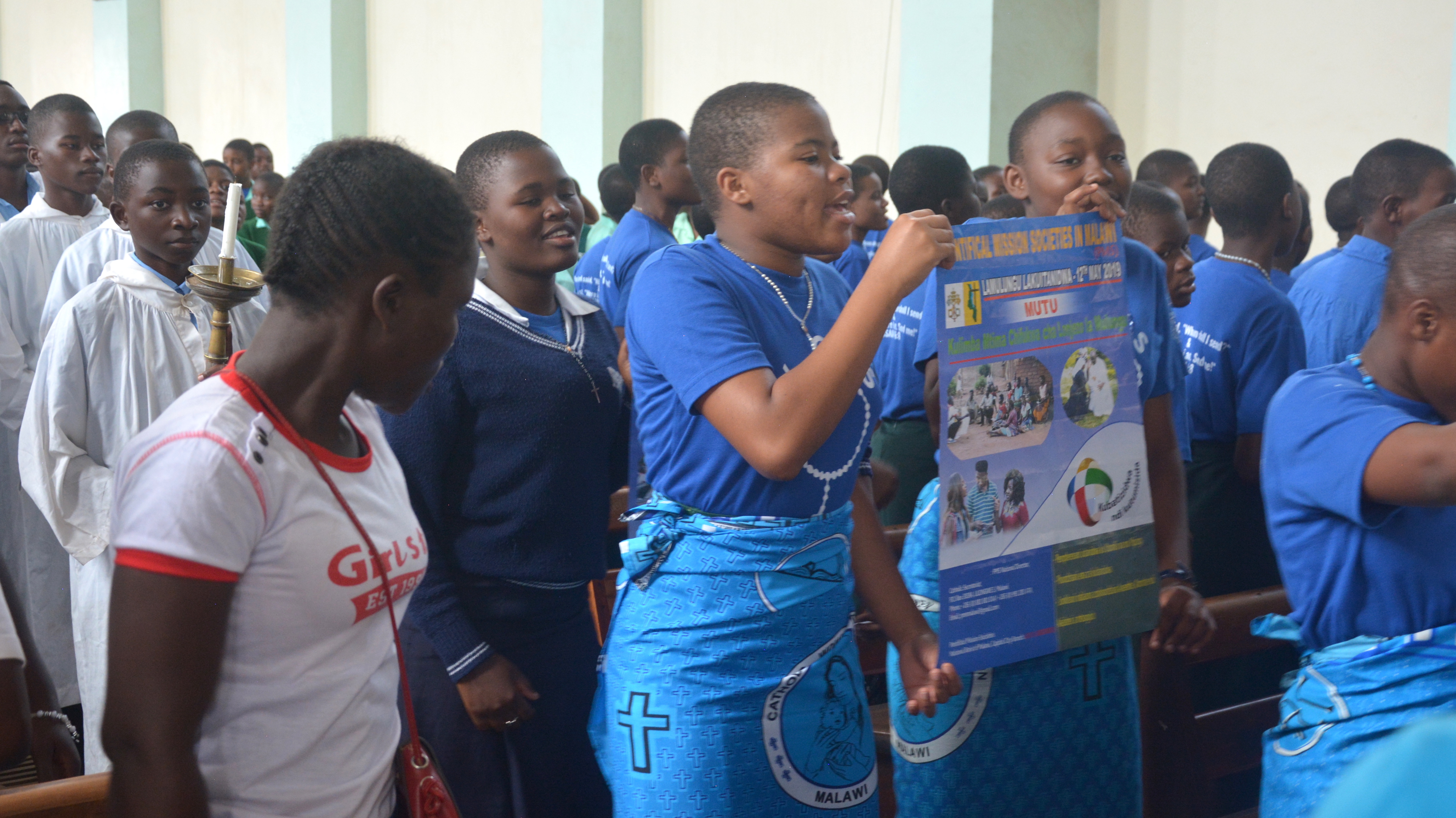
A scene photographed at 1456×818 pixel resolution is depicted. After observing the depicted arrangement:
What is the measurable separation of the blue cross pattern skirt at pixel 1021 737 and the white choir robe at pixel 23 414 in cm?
277

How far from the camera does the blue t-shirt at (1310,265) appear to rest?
4.14 metres

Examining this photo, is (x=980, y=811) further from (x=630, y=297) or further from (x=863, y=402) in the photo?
(x=630, y=297)

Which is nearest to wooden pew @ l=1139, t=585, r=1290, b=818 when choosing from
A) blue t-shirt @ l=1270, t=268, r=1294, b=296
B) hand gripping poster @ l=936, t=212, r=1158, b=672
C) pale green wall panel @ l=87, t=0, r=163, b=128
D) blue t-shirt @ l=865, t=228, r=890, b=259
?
hand gripping poster @ l=936, t=212, r=1158, b=672

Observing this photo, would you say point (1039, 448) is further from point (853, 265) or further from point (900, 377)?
point (853, 265)

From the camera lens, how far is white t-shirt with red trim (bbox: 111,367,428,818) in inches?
44.9

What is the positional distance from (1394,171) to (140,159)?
12.4 ft

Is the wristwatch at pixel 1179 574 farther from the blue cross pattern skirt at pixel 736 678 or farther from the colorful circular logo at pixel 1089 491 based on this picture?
the blue cross pattern skirt at pixel 736 678

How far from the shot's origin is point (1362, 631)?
1690 millimetres

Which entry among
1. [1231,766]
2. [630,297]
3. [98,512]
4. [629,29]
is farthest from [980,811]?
[629,29]

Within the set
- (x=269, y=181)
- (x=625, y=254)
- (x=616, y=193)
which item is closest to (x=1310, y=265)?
(x=625, y=254)

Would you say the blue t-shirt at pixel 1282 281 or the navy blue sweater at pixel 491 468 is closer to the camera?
the navy blue sweater at pixel 491 468

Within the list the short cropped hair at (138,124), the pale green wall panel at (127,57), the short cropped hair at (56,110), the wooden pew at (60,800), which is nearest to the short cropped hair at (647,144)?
the short cropped hair at (138,124)

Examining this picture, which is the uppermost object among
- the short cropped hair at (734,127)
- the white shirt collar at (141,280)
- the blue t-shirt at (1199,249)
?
the blue t-shirt at (1199,249)

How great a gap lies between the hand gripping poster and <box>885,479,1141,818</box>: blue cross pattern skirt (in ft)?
0.44
